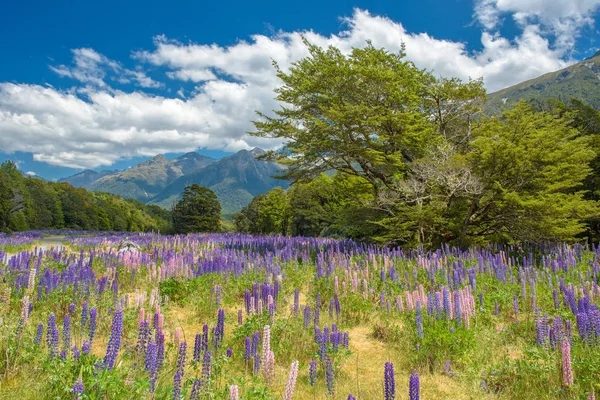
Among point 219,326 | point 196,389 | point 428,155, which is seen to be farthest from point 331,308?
point 428,155

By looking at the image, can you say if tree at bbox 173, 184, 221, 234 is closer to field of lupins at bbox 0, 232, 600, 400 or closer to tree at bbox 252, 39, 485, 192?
tree at bbox 252, 39, 485, 192

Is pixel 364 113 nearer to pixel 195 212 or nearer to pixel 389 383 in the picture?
pixel 389 383

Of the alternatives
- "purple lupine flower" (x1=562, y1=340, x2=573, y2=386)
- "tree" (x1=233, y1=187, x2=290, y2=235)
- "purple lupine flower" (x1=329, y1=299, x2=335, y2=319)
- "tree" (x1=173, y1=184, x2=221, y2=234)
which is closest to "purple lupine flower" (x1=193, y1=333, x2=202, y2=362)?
"purple lupine flower" (x1=329, y1=299, x2=335, y2=319)

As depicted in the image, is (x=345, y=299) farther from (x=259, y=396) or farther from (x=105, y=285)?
(x=105, y=285)

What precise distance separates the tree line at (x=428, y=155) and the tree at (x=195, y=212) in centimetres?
4006

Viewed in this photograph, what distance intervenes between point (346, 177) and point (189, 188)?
42.2 metres

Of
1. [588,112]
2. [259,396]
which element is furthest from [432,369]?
[588,112]

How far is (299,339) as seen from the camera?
4816 mm

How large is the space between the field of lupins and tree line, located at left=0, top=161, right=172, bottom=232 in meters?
53.6

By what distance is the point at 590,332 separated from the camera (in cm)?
402

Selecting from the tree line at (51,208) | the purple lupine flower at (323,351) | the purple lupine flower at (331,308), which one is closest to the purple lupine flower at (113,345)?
the purple lupine flower at (323,351)

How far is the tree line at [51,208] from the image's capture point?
54.8 meters

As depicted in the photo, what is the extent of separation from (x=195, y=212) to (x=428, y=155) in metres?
47.8

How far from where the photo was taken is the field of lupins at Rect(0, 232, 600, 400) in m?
3.08
